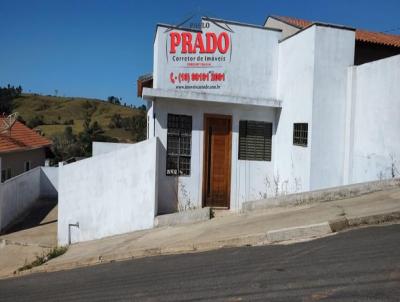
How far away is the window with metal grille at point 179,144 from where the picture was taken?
1105 centimetres

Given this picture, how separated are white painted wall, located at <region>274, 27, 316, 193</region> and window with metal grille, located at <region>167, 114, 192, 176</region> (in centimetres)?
257

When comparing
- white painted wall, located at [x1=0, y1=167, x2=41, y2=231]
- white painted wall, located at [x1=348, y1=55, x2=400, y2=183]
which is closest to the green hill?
white painted wall, located at [x1=0, y1=167, x2=41, y2=231]

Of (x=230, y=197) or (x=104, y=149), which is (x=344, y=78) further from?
(x=104, y=149)

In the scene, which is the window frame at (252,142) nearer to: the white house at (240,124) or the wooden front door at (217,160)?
the white house at (240,124)

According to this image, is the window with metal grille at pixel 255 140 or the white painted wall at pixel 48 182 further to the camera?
the white painted wall at pixel 48 182

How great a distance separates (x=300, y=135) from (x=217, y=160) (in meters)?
2.28

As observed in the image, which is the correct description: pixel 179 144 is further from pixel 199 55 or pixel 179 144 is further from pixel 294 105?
pixel 294 105

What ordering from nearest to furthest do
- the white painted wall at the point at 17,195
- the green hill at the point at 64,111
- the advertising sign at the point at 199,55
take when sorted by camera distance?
the advertising sign at the point at 199,55
the white painted wall at the point at 17,195
the green hill at the point at 64,111

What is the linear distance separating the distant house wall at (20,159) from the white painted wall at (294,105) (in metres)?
15.5

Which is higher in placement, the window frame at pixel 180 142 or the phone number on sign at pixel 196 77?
the phone number on sign at pixel 196 77

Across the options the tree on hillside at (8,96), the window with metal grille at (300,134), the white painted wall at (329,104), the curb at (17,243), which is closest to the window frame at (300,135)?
the window with metal grille at (300,134)

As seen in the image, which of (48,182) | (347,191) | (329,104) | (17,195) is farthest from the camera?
(48,182)

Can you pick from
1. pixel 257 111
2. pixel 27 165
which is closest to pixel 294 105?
pixel 257 111

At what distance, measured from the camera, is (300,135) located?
428 inches
